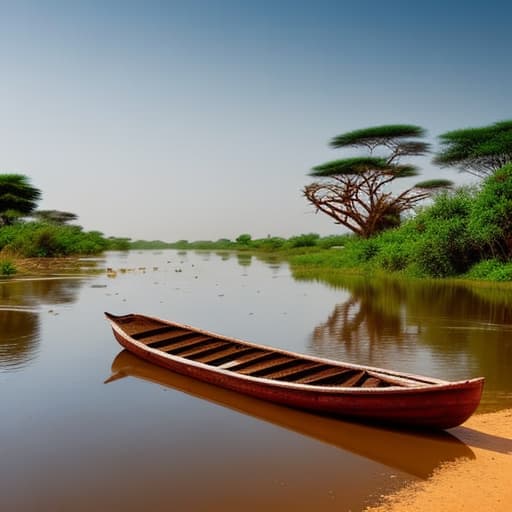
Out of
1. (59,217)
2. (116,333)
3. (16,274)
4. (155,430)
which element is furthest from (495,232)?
(59,217)

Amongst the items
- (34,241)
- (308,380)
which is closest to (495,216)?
(308,380)

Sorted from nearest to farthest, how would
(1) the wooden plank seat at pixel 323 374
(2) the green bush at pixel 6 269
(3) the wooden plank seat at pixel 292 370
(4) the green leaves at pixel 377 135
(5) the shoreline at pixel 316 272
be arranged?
(1) the wooden plank seat at pixel 323 374, (3) the wooden plank seat at pixel 292 370, (5) the shoreline at pixel 316 272, (2) the green bush at pixel 6 269, (4) the green leaves at pixel 377 135

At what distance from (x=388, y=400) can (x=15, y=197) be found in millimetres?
43985

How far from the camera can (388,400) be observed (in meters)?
4.82

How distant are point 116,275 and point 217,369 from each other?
2091 cm

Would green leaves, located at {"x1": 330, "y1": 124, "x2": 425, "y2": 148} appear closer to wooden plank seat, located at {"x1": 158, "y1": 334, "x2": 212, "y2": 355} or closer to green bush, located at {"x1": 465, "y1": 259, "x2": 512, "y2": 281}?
green bush, located at {"x1": 465, "y1": 259, "x2": 512, "y2": 281}

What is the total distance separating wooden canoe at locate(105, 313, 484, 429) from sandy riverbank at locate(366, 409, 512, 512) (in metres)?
0.41

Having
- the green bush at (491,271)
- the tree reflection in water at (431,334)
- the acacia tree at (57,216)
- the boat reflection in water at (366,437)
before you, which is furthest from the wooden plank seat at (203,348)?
the acacia tree at (57,216)

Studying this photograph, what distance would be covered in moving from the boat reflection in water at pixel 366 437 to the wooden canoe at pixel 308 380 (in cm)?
12

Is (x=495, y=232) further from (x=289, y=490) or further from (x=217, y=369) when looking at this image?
(x=289, y=490)

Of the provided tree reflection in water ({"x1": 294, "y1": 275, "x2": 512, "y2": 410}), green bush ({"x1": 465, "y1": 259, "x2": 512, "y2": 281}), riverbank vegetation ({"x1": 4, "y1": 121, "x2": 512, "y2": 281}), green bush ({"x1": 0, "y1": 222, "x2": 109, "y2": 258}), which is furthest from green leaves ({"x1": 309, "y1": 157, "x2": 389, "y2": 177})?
green bush ({"x1": 0, "y1": 222, "x2": 109, "y2": 258})

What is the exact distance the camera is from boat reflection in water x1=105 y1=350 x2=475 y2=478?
4484mm

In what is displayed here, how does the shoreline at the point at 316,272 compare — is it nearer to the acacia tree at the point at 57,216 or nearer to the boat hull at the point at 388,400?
Answer: the boat hull at the point at 388,400

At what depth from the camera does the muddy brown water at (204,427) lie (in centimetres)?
399
